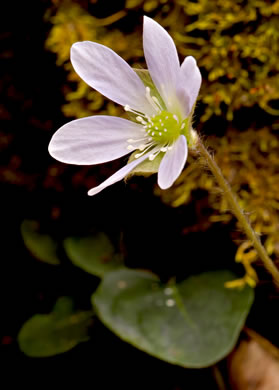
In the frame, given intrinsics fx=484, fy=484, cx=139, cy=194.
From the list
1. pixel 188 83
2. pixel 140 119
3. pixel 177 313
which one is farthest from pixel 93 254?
pixel 188 83

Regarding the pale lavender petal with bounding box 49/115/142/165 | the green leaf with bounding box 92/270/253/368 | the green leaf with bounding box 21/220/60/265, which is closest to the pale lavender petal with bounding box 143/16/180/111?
the pale lavender petal with bounding box 49/115/142/165

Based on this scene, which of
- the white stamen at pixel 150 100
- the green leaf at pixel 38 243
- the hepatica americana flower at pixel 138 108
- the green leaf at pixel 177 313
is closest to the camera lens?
the hepatica americana flower at pixel 138 108

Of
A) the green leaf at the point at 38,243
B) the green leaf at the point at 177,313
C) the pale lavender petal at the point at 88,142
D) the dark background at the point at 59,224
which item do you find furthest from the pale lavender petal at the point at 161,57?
the green leaf at the point at 38,243

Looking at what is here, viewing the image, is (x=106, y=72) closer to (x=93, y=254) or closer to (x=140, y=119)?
(x=140, y=119)

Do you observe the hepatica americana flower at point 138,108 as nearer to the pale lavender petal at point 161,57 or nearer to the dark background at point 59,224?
the pale lavender petal at point 161,57

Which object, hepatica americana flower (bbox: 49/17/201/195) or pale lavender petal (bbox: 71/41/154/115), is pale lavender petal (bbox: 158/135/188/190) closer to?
hepatica americana flower (bbox: 49/17/201/195)

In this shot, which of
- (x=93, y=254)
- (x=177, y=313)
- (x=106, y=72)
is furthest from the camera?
(x=93, y=254)
